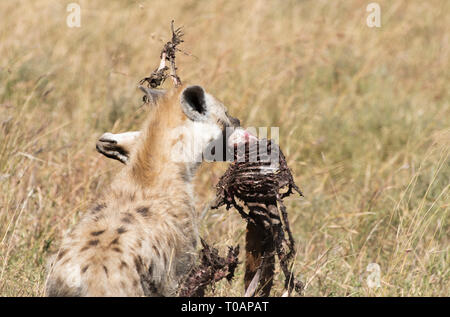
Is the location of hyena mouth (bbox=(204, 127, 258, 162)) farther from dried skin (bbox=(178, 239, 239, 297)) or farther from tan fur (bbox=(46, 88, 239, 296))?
dried skin (bbox=(178, 239, 239, 297))

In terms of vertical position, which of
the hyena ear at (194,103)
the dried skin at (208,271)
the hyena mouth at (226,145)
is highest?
the hyena ear at (194,103)

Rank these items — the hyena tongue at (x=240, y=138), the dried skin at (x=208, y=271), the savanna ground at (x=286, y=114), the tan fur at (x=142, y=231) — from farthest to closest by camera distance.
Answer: the savanna ground at (x=286, y=114) → the hyena tongue at (x=240, y=138) → the dried skin at (x=208, y=271) → the tan fur at (x=142, y=231)

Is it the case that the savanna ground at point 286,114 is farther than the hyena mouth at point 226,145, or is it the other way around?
the savanna ground at point 286,114

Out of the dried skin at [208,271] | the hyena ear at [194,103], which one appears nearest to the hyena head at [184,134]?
the hyena ear at [194,103]

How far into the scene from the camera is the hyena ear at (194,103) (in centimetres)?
451

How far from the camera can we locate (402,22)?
33.7 feet

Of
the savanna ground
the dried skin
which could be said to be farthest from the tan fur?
the savanna ground

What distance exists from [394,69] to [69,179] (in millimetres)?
5046

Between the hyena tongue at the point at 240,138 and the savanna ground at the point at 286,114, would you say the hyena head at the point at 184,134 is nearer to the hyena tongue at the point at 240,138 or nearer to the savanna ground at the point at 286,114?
the hyena tongue at the point at 240,138

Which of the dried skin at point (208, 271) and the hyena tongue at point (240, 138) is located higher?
the hyena tongue at point (240, 138)

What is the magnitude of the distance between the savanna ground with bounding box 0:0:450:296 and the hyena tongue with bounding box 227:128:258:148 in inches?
36.5

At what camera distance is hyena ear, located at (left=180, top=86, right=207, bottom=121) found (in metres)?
4.51

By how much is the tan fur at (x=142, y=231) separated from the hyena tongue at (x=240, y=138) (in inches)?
5.5
